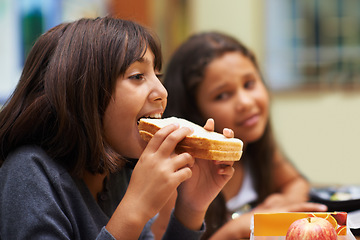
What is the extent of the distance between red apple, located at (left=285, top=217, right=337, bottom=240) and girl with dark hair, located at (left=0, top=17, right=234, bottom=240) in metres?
0.19

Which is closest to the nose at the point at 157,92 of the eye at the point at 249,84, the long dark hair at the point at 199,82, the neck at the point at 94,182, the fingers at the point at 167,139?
the fingers at the point at 167,139

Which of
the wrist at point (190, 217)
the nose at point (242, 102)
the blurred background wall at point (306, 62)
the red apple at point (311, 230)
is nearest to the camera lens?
the red apple at point (311, 230)

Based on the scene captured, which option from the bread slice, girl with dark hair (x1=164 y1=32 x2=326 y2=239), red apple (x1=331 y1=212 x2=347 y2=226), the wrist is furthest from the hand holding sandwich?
girl with dark hair (x1=164 y1=32 x2=326 y2=239)

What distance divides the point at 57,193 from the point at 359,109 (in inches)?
132

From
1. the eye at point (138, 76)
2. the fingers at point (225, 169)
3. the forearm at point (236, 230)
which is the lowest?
the forearm at point (236, 230)

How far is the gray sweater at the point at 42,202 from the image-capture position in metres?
0.78

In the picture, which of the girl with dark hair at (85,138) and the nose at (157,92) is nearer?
the girl with dark hair at (85,138)

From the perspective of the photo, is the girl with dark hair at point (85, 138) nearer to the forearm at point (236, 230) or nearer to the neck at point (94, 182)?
the neck at point (94, 182)

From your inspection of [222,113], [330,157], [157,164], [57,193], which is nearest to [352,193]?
[222,113]

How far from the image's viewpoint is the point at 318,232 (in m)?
0.77

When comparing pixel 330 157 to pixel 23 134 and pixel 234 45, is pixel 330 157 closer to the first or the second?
pixel 234 45

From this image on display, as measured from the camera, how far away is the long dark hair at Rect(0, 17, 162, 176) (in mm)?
852

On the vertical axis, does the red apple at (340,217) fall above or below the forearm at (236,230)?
above

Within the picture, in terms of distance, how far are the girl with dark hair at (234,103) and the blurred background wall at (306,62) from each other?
6.64 ft
